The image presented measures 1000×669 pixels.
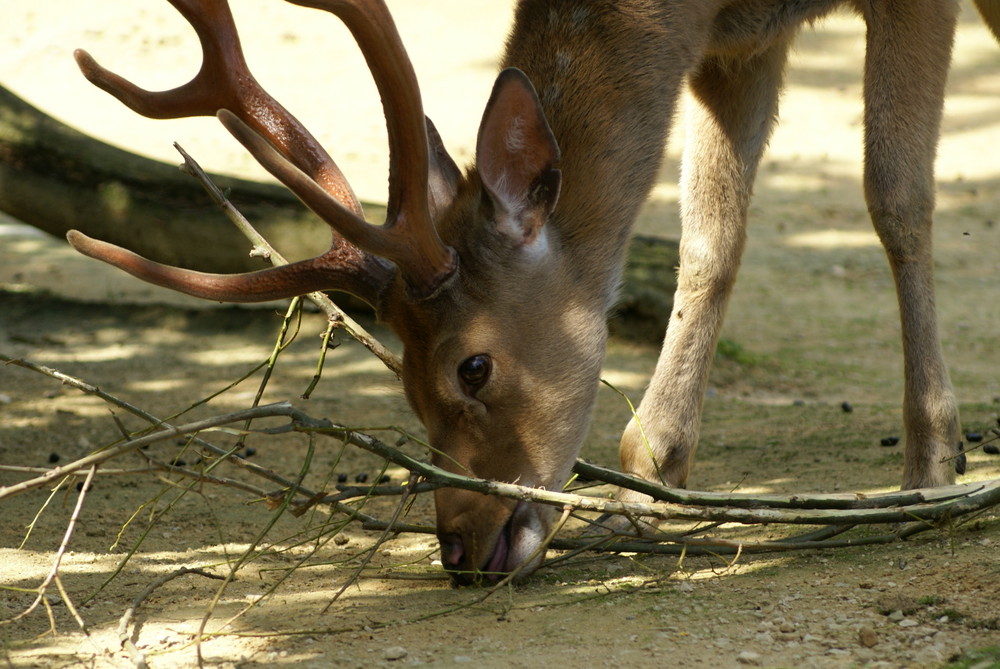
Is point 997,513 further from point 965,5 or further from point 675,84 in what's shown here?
point 965,5

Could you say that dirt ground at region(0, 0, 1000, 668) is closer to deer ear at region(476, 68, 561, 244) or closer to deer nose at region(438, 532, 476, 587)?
deer nose at region(438, 532, 476, 587)

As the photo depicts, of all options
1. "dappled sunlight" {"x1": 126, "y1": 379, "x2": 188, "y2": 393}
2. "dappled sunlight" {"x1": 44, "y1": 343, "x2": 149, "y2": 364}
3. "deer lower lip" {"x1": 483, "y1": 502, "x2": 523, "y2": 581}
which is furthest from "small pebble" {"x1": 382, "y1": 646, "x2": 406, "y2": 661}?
"dappled sunlight" {"x1": 44, "y1": 343, "x2": 149, "y2": 364}

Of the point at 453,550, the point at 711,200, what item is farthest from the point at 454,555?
the point at 711,200

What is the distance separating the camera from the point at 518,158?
389cm

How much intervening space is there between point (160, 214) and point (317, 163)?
373 centimetres

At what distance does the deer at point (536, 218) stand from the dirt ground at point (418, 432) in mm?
406

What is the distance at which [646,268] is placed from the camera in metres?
7.37

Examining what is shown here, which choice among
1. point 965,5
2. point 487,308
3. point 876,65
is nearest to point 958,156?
point 965,5

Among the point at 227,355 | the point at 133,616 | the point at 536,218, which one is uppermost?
the point at 536,218

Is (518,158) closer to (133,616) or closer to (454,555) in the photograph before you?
(454,555)

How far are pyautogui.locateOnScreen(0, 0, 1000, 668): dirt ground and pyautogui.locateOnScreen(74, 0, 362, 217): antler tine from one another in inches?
30.5

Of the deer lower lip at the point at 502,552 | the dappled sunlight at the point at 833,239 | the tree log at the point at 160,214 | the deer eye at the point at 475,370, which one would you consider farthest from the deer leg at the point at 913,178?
the dappled sunlight at the point at 833,239

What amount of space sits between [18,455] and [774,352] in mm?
4472

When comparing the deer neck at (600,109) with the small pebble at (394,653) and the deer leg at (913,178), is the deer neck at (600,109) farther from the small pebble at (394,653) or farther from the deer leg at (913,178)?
the small pebble at (394,653)
